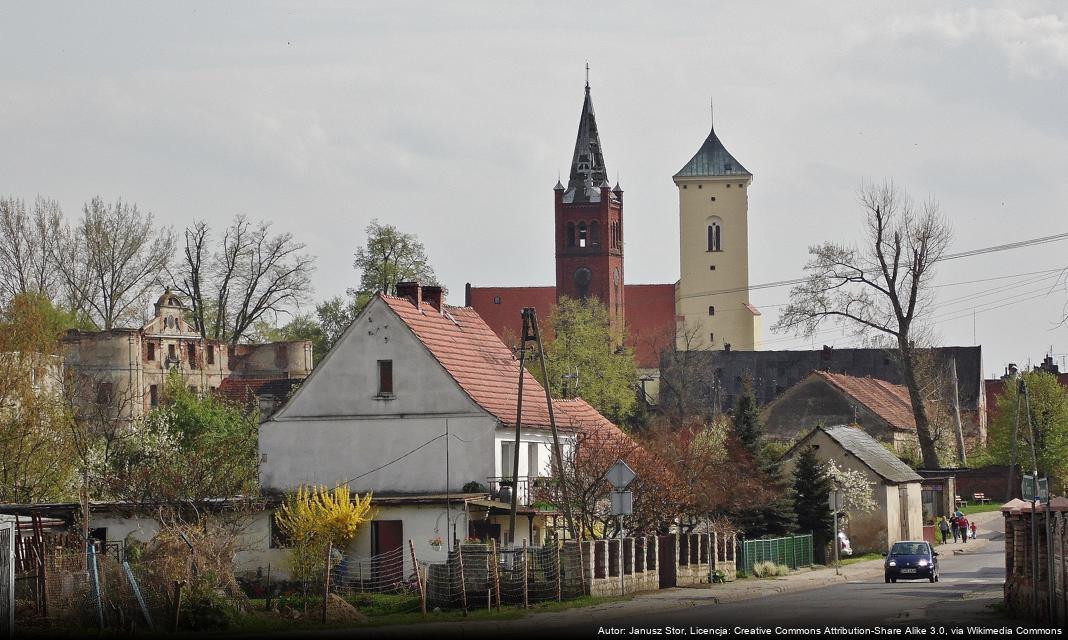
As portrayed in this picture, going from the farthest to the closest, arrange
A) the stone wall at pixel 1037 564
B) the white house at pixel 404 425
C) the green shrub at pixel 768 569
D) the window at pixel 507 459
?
the green shrub at pixel 768 569 → the window at pixel 507 459 → the white house at pixel 404 425 → the stone wall at pixel 1037 564

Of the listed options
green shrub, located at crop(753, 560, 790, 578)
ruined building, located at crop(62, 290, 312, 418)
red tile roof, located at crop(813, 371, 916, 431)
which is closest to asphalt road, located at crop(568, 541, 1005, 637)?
green shrub, located at crop(753, 560, 790, 578)

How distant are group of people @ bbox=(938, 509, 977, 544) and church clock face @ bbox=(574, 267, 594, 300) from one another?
69.6 meters

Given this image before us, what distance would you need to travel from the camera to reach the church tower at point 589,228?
13388 centimetres

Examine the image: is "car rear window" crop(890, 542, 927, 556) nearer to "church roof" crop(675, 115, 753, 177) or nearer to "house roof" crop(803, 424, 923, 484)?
"house roof" crop(803, 424, 923, 484)

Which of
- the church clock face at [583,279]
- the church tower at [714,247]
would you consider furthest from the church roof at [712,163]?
the church clock face at [583,279]

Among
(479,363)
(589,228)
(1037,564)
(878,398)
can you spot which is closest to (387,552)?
(479,363)

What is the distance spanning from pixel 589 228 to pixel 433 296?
91.3m

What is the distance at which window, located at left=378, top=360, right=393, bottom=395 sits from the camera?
41.5m

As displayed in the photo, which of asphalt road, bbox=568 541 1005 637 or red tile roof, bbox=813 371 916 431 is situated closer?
asphalt road, bbox=568 541 1005 637

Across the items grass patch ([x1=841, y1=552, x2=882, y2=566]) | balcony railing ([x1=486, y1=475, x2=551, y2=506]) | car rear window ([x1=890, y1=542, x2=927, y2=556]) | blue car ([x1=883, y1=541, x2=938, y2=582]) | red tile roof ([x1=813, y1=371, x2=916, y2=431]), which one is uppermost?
red tile roof ([x1=813, y1=371, x2=916, y2=431])

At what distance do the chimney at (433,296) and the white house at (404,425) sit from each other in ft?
5.76

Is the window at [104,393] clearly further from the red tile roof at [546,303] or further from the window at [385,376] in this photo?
the red tile roof at [546,303]

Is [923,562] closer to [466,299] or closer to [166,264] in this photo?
[166,264]

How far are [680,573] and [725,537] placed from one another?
13.7 feet
